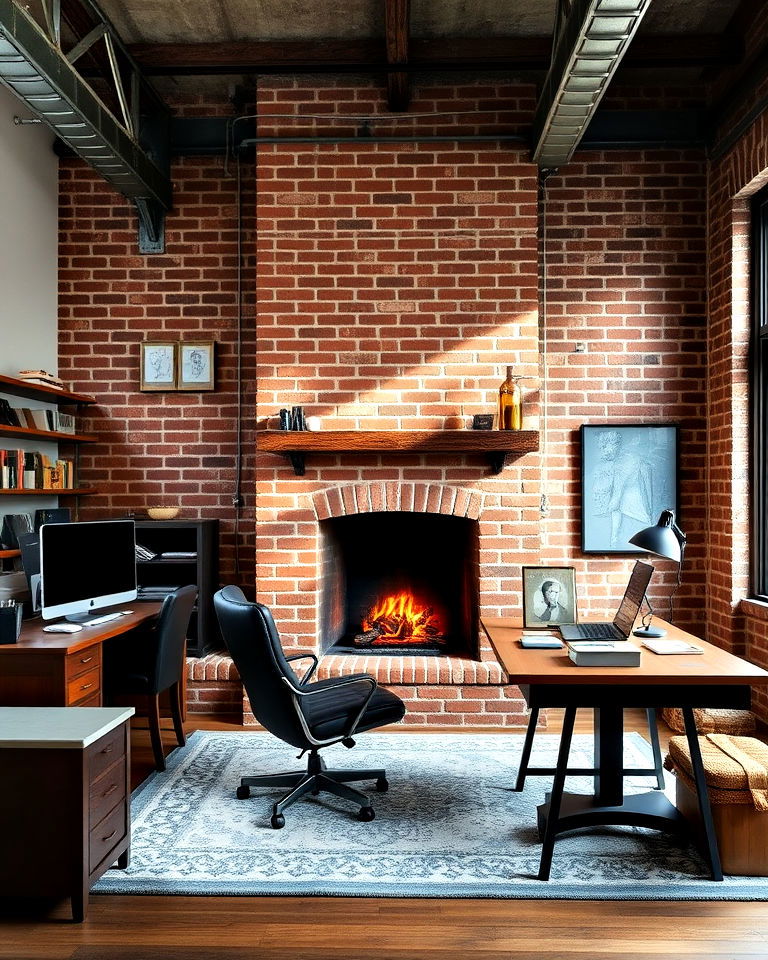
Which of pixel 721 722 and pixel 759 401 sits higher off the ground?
pixel 759 401

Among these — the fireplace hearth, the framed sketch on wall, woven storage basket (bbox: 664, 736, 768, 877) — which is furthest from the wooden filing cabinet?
the framed sketch on wall

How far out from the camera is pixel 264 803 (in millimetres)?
3557

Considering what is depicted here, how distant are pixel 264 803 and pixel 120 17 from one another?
411cm

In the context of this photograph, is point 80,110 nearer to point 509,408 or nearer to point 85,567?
point 85,567

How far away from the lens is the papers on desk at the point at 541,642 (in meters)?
3.31

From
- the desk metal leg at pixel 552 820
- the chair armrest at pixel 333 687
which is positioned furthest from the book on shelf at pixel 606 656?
the chair armrest at pixel 333 687

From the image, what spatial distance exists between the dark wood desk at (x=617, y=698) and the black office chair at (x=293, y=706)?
2.22 ft

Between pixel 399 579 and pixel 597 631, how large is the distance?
217cm

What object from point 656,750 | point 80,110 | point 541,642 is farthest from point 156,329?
point 656,750

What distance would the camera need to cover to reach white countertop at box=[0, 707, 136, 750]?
2580 millimetres

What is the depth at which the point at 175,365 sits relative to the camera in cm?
528

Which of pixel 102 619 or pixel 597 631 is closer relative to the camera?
pixel 597 631

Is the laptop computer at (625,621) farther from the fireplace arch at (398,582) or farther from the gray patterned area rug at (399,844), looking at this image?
the fireplace arch at (398,582)

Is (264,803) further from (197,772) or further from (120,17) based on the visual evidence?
(120,17)
